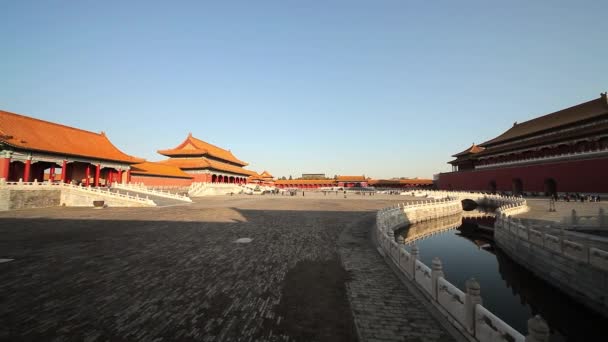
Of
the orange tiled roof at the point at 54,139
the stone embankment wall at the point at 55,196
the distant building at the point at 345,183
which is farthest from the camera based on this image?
the distant building at the point at 345,183

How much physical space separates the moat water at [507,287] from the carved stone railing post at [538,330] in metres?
3.92

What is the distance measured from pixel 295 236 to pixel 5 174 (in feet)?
76.1

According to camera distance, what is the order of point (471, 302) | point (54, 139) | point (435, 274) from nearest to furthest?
point (471, 302) < point (435, 274) < point (54, 139)

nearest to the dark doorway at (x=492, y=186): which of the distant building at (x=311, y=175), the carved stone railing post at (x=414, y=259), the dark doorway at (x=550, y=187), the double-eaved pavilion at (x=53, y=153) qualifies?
the dark doorway at (x=550, y=187)

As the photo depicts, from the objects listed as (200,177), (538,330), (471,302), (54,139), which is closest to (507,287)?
(471,302)

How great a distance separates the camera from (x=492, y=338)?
3547 mm

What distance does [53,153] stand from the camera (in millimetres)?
22578

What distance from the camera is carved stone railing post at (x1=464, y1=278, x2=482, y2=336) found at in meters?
3.88

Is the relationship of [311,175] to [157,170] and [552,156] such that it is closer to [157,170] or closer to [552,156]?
[157,170]

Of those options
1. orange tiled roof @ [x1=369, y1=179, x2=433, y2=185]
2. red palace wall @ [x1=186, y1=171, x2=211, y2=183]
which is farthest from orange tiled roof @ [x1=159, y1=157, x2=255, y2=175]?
orange tiled roof @ [x1=369, y1=179, x2=433, y2=185]

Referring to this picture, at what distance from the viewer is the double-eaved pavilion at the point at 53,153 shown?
A: 20266mm

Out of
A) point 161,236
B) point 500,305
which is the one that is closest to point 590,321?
point 500,305

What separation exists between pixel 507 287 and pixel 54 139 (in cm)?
3469

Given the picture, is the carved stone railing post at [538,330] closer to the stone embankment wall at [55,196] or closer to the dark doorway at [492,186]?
the stone embankment wall at [55,196]
